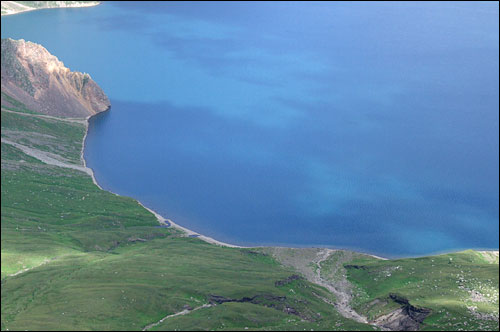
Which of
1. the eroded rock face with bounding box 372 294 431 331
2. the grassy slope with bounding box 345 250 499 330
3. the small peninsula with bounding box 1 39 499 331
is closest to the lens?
the small peninsula with bounding box 1 39 499 331

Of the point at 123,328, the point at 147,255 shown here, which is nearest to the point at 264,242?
the point at 147,255

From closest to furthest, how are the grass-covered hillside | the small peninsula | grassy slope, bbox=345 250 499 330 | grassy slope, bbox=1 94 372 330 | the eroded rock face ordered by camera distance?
1. grassy slope, bbox=1 94 372 330
2. the grass-covered hillside
3. the small peninsula
4. grassy slope, bbox=345 250 499 330
5. the eroded rock face

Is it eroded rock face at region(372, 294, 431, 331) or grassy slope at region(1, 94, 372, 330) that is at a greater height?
grassy slope at region(1, 94, 372, 330)

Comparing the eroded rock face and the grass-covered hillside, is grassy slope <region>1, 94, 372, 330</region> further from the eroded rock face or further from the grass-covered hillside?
the eroded rock face

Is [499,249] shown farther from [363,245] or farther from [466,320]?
[466,320]

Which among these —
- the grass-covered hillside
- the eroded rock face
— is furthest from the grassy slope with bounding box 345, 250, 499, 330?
the eroded rock face

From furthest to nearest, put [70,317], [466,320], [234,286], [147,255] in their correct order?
1. [147,255]
2. [234,286]
3. [466,320]
4. [70,317]
